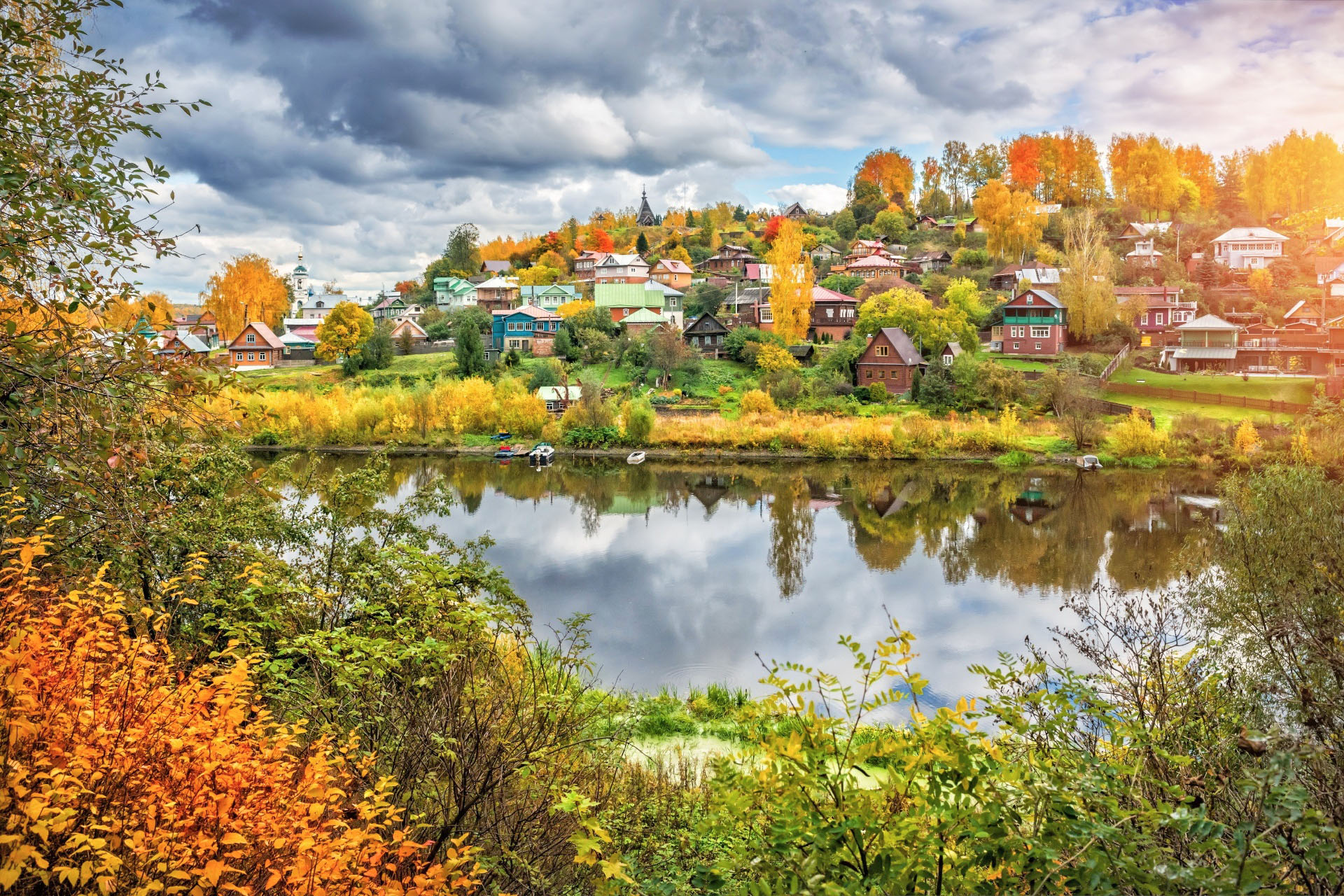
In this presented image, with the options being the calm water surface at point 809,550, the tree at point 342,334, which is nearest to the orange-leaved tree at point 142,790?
the calm water surface at point 809,550

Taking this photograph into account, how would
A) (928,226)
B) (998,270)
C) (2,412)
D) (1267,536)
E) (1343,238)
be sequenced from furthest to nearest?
(928,226) → (998,270) → (1343,238) → (1267,536) → (2,412)

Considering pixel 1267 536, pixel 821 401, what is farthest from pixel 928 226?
pixel 1267 536

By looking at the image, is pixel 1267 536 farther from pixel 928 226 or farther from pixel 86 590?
pixel 928 226

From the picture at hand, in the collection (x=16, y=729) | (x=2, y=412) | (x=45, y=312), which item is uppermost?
(x=45, y=312)

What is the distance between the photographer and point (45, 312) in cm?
358

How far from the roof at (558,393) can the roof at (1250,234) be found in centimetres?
4451

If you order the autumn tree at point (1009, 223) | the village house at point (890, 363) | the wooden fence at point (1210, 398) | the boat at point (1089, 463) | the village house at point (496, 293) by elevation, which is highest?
the autumn tree at point (1009, 223)

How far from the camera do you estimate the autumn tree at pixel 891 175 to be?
→ 7750cm

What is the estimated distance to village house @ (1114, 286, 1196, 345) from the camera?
42031 mm

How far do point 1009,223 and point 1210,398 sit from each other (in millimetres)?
27522

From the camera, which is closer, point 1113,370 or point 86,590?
point 86,590

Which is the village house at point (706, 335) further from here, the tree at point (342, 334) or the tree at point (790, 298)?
the tree at point (342, 334)

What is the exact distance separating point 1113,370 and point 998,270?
771 inches

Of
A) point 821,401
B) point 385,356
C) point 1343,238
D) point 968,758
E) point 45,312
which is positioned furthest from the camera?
point 385,356
